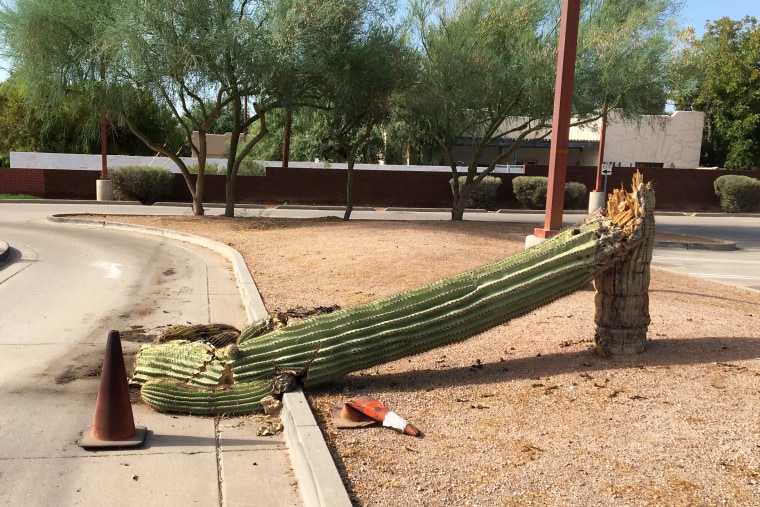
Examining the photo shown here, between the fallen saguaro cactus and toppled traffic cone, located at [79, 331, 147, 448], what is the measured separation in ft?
2.05

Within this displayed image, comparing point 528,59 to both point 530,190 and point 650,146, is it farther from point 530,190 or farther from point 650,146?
point 650,146

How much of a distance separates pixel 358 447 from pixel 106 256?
37.3 ft

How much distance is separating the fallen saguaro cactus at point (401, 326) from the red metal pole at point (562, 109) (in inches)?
182

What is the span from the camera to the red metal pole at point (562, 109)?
1014cm

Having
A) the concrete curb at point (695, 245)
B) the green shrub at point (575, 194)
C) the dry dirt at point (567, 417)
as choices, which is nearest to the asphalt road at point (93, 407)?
the dry dirt at point (567, 417)

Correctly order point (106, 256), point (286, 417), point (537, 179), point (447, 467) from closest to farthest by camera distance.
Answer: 1. point (447, 467)
2. point (286, 417)
3. point (106, 256)
4. point (537, 179)

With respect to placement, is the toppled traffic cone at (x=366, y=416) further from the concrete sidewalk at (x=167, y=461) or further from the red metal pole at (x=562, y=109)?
the red metal pole at (x=562, y=109)

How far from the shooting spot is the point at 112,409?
4.75m

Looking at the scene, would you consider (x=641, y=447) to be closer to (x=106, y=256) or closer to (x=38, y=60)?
(x=106, y=256)

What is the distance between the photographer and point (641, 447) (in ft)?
14.0

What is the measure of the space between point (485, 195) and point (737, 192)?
499 inches

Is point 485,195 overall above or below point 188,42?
below

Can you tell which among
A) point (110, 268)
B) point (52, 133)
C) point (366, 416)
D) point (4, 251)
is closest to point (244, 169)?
point (52, 133)

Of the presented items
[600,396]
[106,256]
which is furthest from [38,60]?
[600,396]
